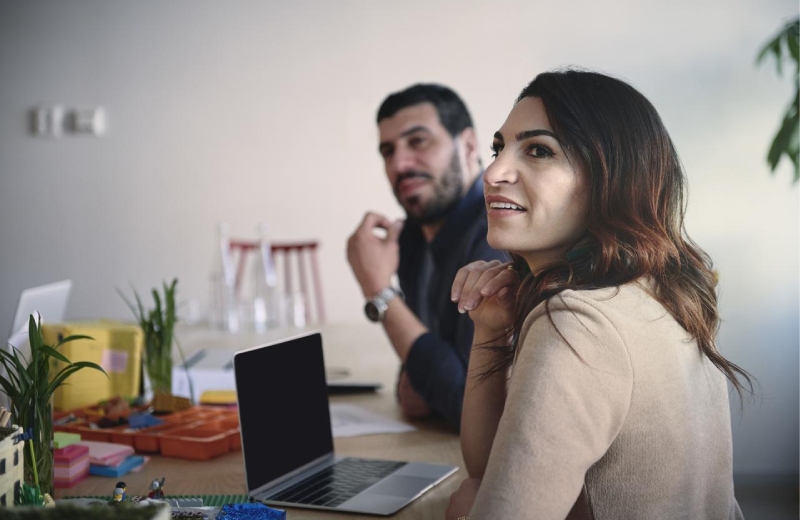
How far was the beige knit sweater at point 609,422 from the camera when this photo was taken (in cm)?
81

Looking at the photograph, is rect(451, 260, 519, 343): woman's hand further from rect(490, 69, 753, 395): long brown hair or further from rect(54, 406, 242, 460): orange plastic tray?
rect(54, 406, 242, 460): orange plastic tray

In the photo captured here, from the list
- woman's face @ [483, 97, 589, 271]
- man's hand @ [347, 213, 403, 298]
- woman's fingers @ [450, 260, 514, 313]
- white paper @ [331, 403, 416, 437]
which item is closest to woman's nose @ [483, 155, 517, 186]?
woman's face @ [483, 97, 589, 271]

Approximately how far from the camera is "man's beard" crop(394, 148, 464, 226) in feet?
7.04

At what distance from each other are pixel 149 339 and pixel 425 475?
0.71 meters

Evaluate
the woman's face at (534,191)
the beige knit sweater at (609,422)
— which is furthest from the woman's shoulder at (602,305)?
the woman's face at (534,191)

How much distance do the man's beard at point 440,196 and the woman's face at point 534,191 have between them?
1076 mm

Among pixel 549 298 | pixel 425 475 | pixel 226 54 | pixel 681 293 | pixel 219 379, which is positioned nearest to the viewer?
pixel 549 298

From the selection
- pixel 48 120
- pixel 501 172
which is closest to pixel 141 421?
pixel 501 172

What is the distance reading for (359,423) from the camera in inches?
66.1

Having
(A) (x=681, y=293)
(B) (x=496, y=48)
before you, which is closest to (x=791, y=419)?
(B) (x=496, y=48)

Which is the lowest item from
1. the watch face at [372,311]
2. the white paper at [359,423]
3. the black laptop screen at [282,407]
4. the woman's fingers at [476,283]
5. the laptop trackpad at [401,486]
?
the white paper at [359,423]

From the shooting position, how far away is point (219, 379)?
186 centimetres

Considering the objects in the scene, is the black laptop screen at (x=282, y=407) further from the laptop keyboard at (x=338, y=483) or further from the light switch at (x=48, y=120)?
the light switch at (x=48, y=120)

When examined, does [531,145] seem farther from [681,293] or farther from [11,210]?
[11,210]
